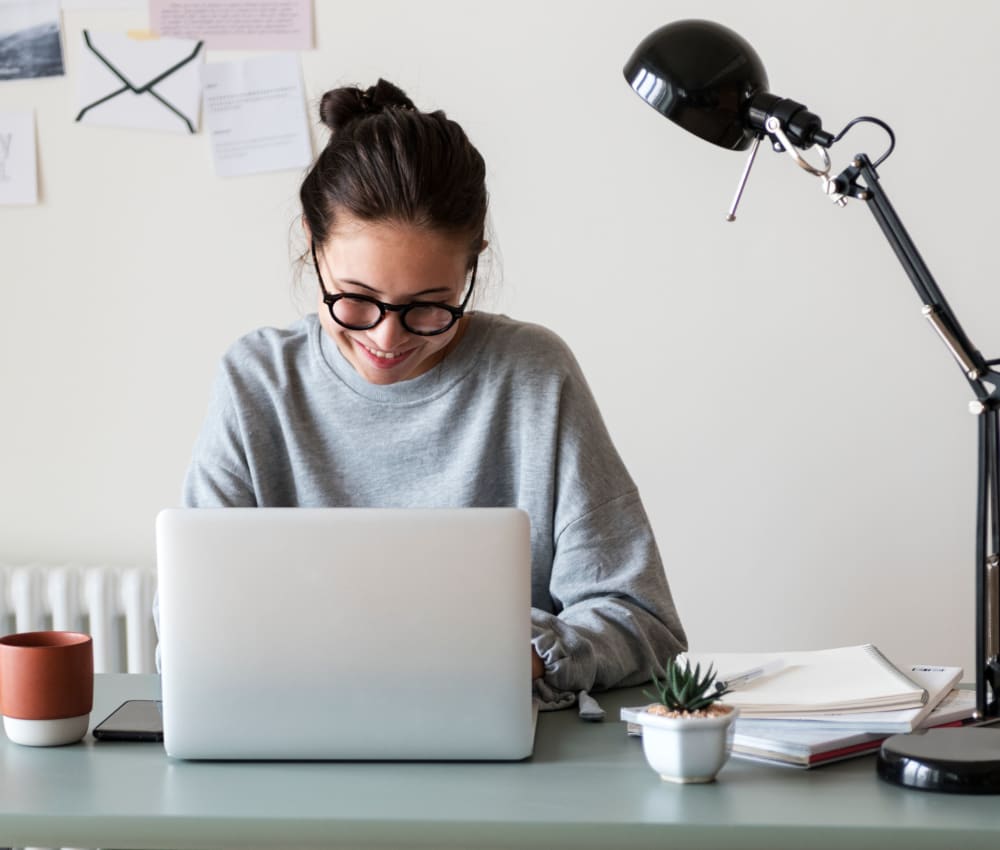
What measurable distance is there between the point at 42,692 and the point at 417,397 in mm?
561

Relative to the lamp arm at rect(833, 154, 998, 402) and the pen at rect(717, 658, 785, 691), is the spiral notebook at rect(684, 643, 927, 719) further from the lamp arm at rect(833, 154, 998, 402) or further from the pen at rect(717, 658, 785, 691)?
the lamp arm at rect(833, 154, 998, 402)

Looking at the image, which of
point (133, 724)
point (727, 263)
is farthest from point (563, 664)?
point (727, 263)

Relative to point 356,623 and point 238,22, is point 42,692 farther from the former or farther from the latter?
point 238,22

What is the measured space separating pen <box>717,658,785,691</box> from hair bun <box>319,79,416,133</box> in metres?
0.73

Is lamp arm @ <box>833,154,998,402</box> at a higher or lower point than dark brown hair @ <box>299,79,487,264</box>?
lower

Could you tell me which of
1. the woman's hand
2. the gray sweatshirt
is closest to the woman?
the gray sweatshirt

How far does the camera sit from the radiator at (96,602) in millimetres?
2141

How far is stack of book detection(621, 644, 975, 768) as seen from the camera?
3.04 feet

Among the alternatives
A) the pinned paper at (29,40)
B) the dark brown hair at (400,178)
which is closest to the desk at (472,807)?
the dark brown hair at (400,178)

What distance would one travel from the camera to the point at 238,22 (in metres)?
2.13

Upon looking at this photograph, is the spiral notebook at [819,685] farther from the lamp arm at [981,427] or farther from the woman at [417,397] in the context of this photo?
the woman at [417,397]

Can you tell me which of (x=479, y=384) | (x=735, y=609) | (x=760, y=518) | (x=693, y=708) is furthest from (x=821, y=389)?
(x=693, y=708)

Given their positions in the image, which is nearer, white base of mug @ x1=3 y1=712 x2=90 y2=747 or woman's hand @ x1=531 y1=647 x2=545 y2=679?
white base of mug @ x1=3 y1=712 x2=90 y2=747

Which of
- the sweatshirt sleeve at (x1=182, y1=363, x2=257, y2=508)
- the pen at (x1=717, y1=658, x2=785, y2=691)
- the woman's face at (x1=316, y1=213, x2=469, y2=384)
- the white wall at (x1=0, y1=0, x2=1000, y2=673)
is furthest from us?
the white wall at (x1=0, y1=0, x2=1000, y2=673)
